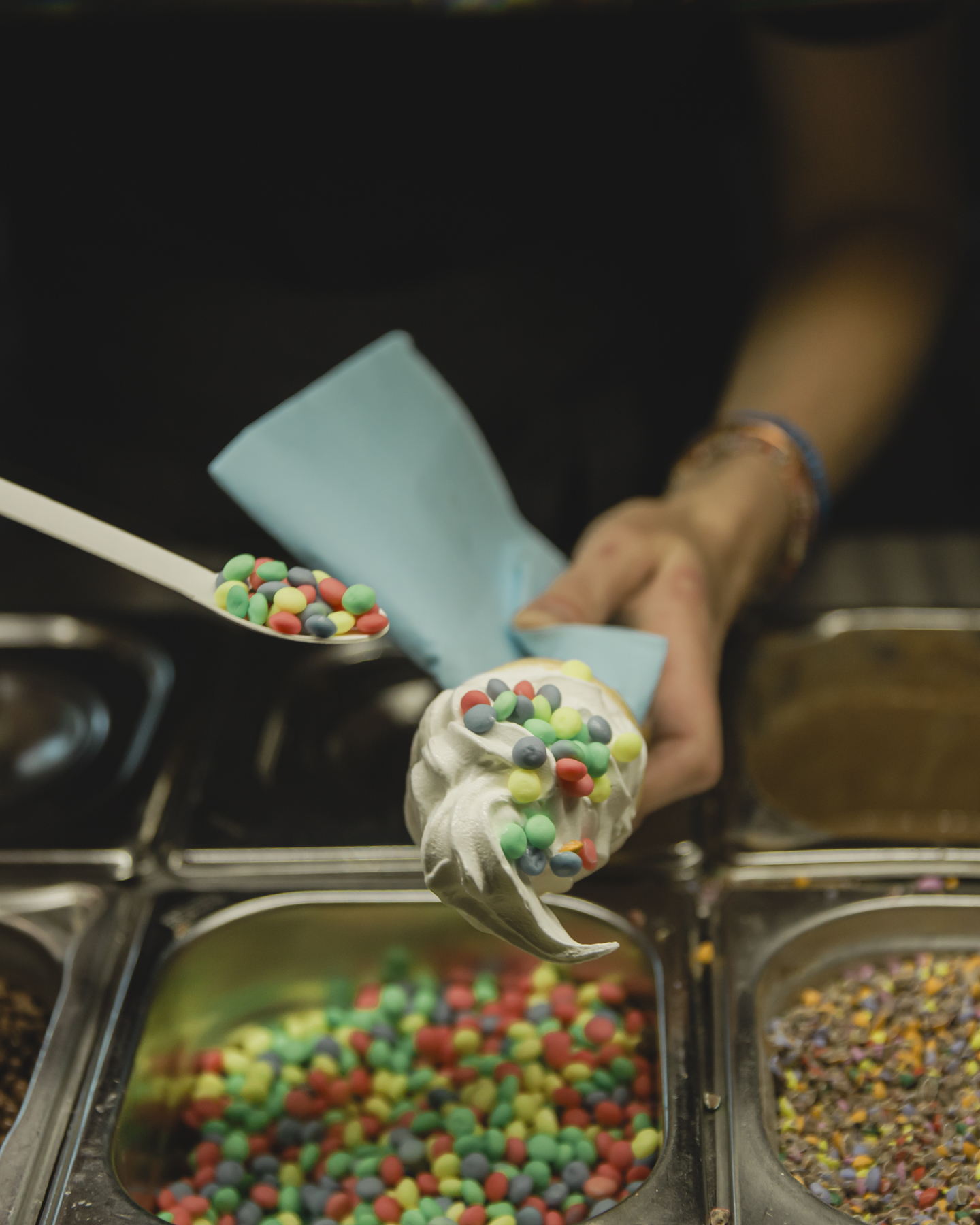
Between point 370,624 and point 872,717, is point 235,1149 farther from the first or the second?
point 872,717

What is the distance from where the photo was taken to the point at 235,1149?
117cm

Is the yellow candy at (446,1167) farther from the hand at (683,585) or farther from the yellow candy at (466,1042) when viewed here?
the hand at (683,585)

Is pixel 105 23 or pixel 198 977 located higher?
pixel 105 23

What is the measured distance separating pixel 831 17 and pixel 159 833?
1276mm

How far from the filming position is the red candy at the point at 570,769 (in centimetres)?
86

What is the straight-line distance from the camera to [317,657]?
1.55m

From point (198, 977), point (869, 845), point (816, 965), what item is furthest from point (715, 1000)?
point (198, 977)

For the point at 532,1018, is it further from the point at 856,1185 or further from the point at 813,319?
the point at 813,319

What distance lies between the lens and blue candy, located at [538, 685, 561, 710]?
923mm

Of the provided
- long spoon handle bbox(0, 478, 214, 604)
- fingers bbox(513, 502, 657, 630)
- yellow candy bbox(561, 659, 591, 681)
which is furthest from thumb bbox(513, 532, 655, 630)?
long spoon handle bbox(0, 478, 214, 604)

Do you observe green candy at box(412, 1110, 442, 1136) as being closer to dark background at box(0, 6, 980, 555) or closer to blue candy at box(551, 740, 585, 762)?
blue candy at box(551, 740, 585, 762)

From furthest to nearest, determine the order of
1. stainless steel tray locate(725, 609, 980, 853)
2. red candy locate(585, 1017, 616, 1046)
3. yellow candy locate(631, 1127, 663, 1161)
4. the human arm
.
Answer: stainless steel tray locate(725, 609, 980, 853), the human arm, red candy locate(585, 1017, 616, 1046), yellow candy locate(631, 1127, 663, 1161)

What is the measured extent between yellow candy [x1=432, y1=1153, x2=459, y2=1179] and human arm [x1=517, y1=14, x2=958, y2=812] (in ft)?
1.86

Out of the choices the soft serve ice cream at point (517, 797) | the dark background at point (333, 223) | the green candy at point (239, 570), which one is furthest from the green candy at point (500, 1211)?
the dark background at point (333, 223)
